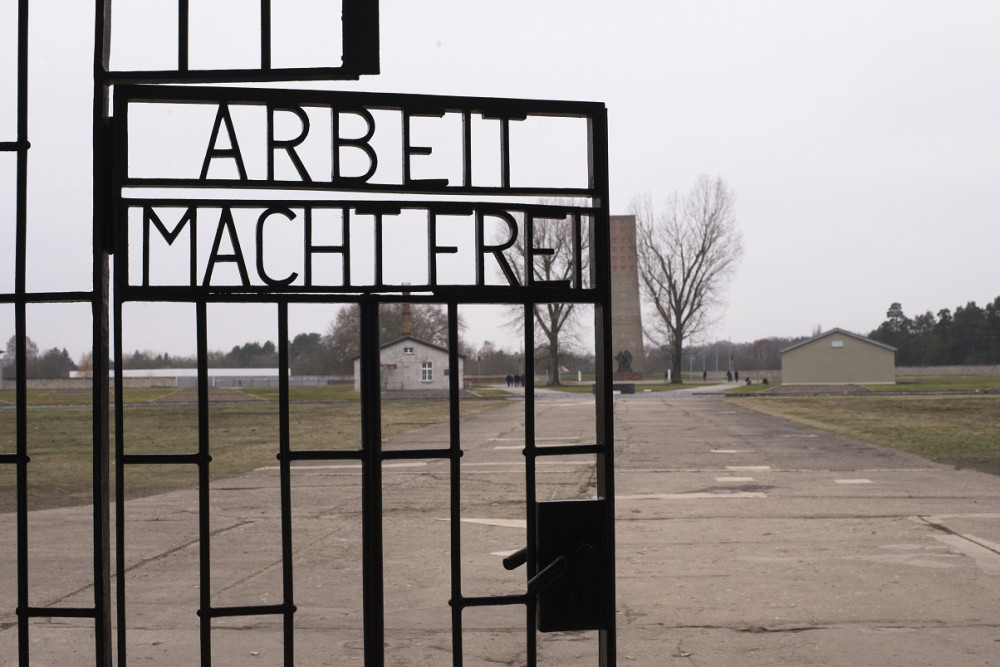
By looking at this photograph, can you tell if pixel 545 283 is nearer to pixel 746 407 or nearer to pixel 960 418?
pixel 960 418

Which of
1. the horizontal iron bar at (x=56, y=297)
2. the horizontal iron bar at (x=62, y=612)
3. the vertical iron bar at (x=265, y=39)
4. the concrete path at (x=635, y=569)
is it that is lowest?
the concrete path at (x=635, y=569)

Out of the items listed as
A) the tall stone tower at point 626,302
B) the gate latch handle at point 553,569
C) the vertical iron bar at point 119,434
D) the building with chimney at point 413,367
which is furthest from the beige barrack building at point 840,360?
the vertical iron bar at point 119,434

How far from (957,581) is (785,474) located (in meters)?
7.74

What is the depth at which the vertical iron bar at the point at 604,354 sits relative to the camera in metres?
3.58

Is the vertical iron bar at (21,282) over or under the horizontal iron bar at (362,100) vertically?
under

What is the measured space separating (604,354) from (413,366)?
157ft

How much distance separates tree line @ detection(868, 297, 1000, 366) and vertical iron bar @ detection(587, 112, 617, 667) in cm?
9962

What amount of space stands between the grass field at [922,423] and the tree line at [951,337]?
59.7 meters

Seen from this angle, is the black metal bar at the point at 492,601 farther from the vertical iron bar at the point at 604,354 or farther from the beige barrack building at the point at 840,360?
the beige barrack building at the point at 840,360

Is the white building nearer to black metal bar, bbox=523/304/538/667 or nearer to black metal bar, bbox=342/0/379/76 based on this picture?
black metal bar, bbox=523/304/538/667

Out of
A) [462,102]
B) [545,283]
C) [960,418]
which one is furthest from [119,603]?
[960,418]

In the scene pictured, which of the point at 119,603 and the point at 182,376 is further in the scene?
the point at 182,376

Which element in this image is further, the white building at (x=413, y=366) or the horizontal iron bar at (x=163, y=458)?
the white building at (x=413, y=366)

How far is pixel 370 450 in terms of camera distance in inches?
137
